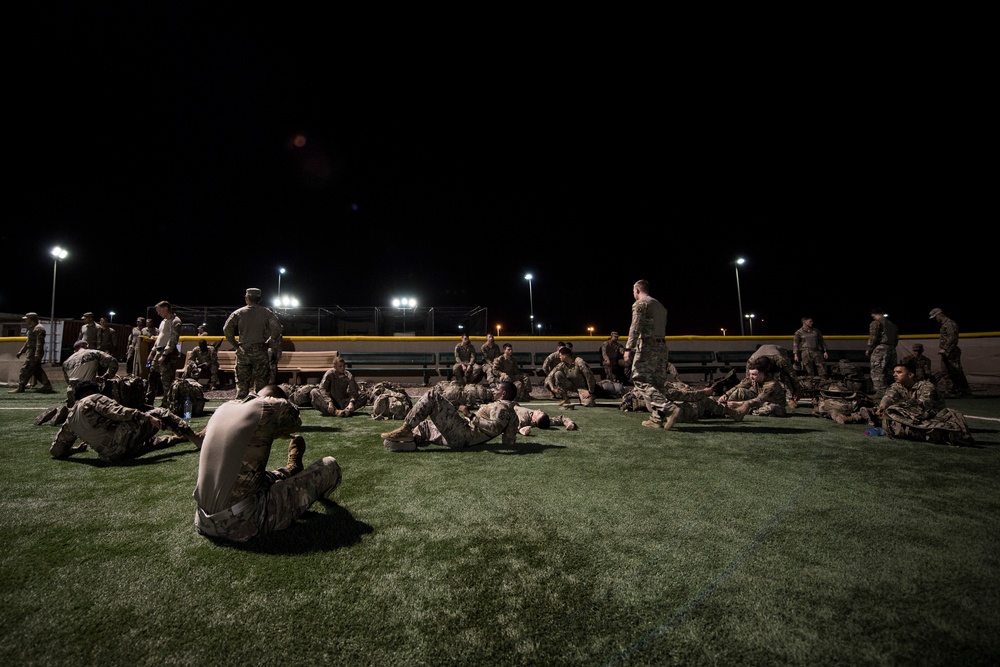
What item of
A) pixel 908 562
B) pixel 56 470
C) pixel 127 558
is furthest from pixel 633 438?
pixel 56 470

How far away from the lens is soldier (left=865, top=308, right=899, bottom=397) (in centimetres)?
966

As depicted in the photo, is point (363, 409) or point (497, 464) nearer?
point (497, 464)

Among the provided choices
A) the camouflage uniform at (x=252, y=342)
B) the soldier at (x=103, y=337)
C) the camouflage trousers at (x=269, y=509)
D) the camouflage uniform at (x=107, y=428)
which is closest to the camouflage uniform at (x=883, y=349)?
the camouflage trousers at (x=269, y=509)

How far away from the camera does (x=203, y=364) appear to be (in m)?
12.6

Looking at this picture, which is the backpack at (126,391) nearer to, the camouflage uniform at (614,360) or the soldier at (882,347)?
the camouflage uniform at (614,360)

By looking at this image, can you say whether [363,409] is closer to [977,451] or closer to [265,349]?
[265,349]

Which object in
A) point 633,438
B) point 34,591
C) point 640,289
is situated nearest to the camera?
point 34,591

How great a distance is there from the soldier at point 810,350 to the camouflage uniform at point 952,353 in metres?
2.76

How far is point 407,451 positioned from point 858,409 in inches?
314

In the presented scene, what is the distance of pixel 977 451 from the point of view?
4961mm

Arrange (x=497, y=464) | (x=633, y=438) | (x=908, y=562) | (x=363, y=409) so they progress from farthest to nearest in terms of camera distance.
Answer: (x=363, y=409), (x=633, y=438), (x=497, y=464), (x=908, y=562)

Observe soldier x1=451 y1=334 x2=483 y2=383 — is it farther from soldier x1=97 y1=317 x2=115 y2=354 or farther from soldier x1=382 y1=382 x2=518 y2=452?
soldier x1=97 y1=317 x2=115 y2=354

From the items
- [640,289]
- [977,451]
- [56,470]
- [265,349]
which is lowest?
[977,451]

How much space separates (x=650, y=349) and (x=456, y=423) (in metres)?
3.67
